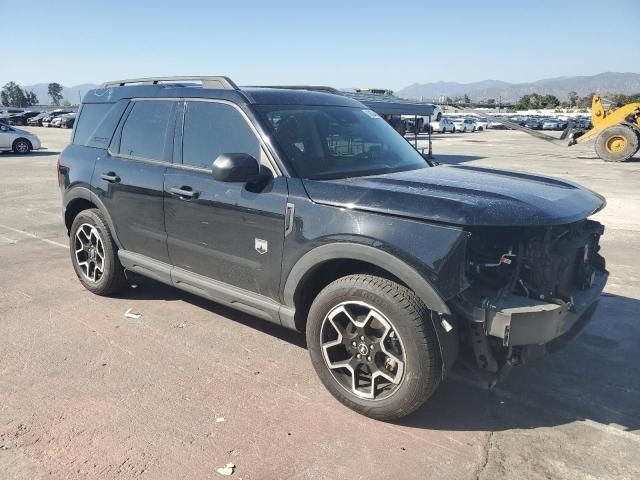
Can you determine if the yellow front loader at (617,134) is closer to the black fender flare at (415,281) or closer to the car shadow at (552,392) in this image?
the car shadow at (552,392)

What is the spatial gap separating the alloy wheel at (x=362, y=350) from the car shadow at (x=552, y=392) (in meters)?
0.29

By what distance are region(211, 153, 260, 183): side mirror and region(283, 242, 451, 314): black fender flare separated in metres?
0.64

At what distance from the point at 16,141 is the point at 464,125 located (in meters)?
38.0

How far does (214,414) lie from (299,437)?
56 cm

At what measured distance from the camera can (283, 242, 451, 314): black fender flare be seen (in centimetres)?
280

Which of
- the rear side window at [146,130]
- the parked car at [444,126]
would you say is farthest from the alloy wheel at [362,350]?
the parked car at [444,126]

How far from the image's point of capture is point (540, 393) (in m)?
3.45

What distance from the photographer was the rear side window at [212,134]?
368 centimetres

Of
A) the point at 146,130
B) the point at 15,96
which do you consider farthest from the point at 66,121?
the point at 15,96

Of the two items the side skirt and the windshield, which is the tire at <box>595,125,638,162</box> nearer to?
the windshield

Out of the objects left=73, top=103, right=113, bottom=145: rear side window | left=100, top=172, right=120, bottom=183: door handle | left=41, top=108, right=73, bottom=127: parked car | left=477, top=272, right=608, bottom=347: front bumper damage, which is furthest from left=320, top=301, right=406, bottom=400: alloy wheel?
left=41, top=108, right=73, bottom=127: parked car

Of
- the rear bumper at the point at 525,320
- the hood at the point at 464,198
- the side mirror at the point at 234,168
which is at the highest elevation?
the side mirror at the point at 234,168

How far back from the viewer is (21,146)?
854 inches

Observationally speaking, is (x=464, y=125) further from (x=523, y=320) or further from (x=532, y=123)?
(x=523, y=320)
